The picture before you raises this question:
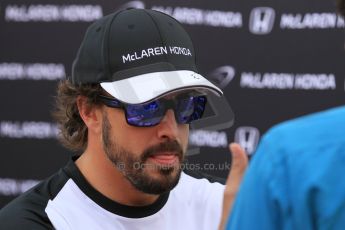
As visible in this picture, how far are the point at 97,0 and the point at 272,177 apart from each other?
2787mm

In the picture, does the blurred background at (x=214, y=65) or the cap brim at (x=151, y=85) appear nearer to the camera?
the cap brim at (x=151, y=85)

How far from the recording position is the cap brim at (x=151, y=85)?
68.0 inches

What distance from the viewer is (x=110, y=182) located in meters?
1.83

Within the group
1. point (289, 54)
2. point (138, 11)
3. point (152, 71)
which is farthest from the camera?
point (289, 54)

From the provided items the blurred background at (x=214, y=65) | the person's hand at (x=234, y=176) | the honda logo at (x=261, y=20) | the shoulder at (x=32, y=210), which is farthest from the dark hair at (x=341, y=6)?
the honda logo at (x=261, y=20)

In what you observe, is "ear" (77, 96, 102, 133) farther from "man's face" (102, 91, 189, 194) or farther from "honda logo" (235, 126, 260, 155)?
"honda logo" (235, 126, 260, 155)

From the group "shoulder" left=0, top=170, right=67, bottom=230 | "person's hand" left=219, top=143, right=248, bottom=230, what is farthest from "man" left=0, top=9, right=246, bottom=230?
"person's hand" left=219, top=143, right=248, bottom=230

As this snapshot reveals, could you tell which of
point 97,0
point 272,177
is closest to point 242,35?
point 97,0

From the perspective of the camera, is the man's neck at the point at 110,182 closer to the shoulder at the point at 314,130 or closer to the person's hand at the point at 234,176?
the person's hand at the point at 234,176

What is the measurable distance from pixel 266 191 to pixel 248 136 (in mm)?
2410

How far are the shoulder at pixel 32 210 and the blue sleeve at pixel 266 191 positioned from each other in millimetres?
910

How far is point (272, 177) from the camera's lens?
860mm

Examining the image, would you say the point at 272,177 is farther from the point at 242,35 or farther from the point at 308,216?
the point at 242,35

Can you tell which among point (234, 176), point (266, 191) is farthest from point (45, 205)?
point (266, 191)
